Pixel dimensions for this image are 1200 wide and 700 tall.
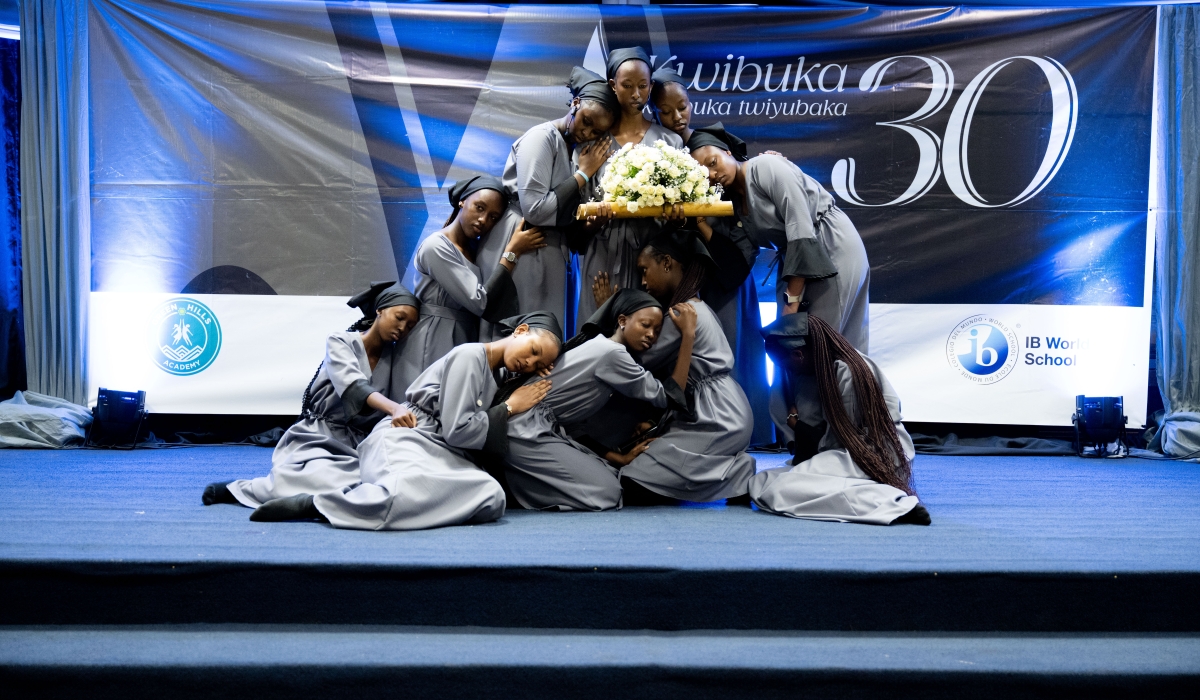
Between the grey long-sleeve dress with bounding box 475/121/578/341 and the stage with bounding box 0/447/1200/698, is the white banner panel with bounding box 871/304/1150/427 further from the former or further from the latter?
the stage with bounding box 0/447/1200/698

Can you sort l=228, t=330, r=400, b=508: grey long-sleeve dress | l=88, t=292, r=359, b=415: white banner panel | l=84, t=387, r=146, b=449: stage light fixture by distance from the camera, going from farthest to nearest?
1. l=88, t=292, r=359, b=415: white banner panel
2. l=84, t=387, r=146, b=449: stage light fixture
3. l=228, t=330, r=400, b=508: grey long-sleeve dress

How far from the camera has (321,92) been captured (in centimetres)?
645

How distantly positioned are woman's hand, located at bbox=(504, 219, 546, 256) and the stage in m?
1.76

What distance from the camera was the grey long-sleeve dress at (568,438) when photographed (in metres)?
4.14

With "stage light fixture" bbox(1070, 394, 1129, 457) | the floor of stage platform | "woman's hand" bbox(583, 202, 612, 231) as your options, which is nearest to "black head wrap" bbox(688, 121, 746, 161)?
"woman's hand" bbox(583, 202, 612, 231)

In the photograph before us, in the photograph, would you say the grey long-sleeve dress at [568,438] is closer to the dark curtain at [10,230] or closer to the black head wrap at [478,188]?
the black head wrap at [478,188]

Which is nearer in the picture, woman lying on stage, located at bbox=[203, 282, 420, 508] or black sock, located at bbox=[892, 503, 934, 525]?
black sock, located at bbox=[892, 503, 934, 525]

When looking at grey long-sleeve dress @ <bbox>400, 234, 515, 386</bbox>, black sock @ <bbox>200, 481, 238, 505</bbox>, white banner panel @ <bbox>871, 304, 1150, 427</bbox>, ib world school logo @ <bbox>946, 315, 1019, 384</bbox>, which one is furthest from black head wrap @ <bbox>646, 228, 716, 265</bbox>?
ib world school logo @ <bbox>946, 315, 1019, 384</bbox>

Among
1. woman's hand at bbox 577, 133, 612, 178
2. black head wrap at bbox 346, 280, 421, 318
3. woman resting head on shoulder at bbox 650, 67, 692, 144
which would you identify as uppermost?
woman resting head on shoulder at bbox 650, 67, 692, 144

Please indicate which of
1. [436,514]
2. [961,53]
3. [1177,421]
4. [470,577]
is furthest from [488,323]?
[1177,421]

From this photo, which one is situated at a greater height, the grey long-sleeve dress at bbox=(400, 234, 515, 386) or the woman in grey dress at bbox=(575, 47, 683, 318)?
the woman in grey dress at bbox=(575, 47, 683, 318)

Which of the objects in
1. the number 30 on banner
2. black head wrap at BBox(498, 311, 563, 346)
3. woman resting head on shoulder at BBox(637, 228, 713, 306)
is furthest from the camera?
the number 30 on banner

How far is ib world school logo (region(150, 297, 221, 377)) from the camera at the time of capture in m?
6.37

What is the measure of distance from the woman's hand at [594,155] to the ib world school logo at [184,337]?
3.00m
